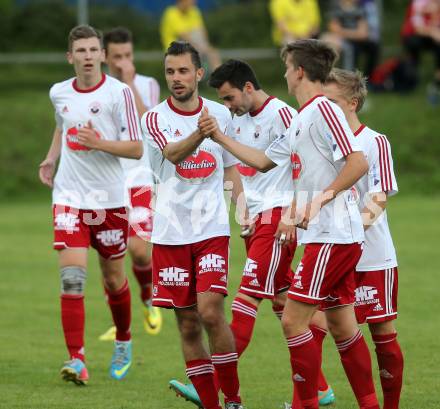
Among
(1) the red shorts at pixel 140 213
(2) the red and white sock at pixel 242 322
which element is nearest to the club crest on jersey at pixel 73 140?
(2) the red and white sock at pixel 242 322

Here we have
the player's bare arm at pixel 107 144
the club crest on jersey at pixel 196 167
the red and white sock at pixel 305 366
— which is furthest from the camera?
the player's bare arm at pixel 107 144

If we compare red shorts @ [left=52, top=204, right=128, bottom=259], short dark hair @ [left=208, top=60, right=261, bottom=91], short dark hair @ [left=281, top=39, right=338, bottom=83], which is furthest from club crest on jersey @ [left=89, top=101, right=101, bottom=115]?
short dark hair @ [left=281, top=39, right=338, bottom=83]

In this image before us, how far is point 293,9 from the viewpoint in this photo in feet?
69.6

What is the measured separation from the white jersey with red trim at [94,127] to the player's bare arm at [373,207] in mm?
2454

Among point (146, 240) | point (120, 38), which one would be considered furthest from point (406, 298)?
point (120, 38)

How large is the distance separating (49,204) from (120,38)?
35.6 ft

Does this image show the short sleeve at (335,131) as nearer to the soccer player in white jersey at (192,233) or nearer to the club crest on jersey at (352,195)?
the club crest on jersey at (352,195)

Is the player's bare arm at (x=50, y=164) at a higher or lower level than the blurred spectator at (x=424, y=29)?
lower

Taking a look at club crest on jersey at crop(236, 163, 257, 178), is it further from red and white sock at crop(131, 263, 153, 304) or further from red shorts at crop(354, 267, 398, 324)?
red and white sock at crop(131, 263, 153, 304)

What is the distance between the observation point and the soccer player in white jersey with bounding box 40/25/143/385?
28.9 ft

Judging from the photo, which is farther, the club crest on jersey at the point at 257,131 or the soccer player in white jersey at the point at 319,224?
the club crest on jersey at the point at 257,131

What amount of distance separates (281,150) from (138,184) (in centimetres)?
436

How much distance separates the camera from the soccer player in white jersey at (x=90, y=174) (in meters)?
8.82

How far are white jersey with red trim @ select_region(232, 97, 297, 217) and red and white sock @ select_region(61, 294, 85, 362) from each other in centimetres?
157
